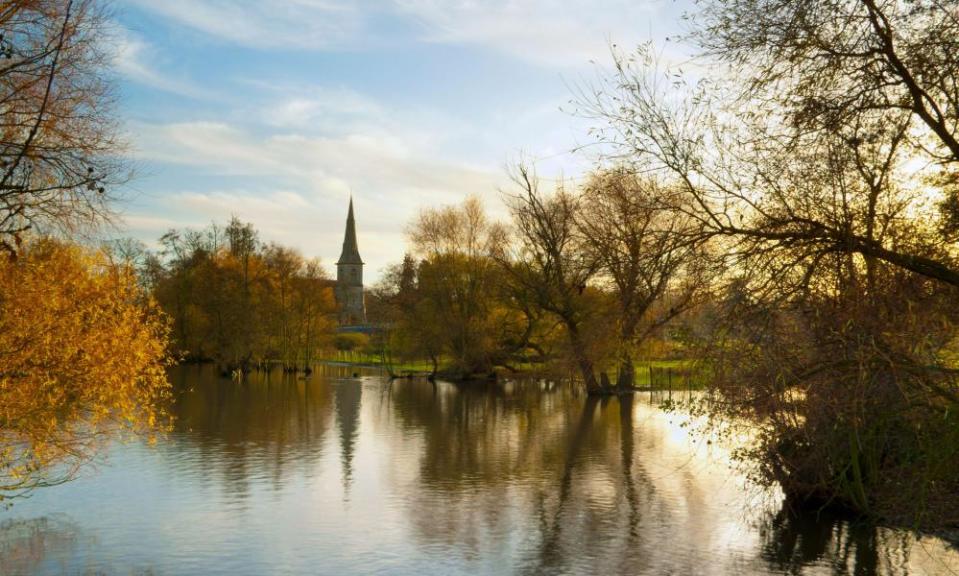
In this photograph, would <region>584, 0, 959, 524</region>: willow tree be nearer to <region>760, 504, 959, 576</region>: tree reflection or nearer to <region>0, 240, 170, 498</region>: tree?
<region>760, 504, 959, 576</region>: tree reflection

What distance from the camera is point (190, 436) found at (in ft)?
100

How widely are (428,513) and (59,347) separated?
8104 millimetres

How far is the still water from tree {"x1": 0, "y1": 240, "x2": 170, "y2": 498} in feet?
5.47

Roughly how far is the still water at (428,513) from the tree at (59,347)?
1.67 metres

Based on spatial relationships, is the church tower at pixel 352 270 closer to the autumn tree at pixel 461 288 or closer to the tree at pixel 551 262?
the autumn tree at pixel 461 288

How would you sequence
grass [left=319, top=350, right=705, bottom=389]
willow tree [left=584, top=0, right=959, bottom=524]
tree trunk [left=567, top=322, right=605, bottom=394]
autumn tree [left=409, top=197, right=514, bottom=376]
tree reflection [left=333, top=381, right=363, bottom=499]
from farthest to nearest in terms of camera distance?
autumn tree [left=409, top=197, right=514, bottom=376], grass [left=319, top=350, right=705, bottom=389], tree trunk [left=567, top=322, right=605, bottom=394], tree reflection [left=333, top=381, right=363, bottom=499], willow tree [left=584, top=0, right=959, bottom=524]

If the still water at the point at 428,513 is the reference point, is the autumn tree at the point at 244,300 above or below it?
above

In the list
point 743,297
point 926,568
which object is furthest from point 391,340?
point 743,297

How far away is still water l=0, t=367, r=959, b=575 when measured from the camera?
49.3ft

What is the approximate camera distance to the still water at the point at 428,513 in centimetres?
1502

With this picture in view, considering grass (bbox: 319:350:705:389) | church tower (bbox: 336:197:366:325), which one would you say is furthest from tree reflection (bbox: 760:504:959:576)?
church tower (bbox: 336:197:366:325)

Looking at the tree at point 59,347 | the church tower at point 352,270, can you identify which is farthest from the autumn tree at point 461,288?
the church tower at point 352,270

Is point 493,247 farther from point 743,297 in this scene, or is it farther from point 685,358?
point 743,297

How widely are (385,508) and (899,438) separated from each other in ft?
33.6
